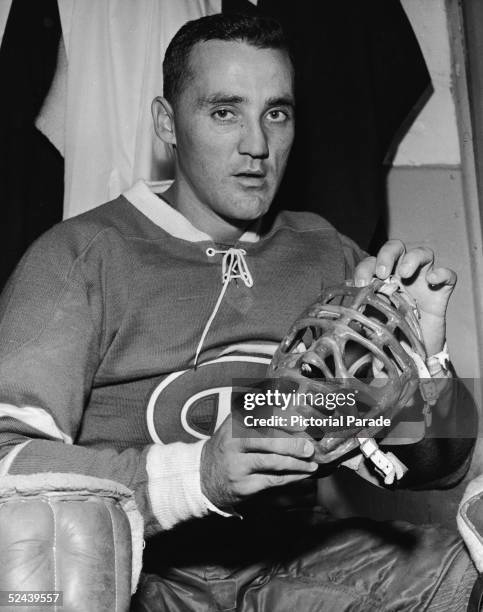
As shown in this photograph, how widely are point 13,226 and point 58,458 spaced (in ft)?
2.24

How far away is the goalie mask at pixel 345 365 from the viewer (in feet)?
2.83

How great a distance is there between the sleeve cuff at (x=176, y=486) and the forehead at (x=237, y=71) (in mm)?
559

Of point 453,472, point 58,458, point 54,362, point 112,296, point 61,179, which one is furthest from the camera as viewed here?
point 61,179

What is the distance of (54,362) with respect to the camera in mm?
1006

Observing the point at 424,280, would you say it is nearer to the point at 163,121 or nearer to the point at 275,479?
the point at 275,479

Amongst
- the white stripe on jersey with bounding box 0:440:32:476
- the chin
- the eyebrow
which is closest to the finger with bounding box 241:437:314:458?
the white stripe on jersey with bounding box 0:440:32:476

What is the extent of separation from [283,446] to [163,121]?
0.70 m

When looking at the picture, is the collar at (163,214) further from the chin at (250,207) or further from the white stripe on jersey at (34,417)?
the white stripe on jersey at (34,417)

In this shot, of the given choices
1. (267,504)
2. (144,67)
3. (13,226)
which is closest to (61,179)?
(13,226)

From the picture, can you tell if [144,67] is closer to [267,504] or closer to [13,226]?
[13,226]

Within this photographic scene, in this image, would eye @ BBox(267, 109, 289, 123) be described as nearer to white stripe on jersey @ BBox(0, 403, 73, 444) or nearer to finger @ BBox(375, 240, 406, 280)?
finger @ BBox(375, 240, 406, 280)

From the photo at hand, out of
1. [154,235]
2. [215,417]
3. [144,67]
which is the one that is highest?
[144,67]

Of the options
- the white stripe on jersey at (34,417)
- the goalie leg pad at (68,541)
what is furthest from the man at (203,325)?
the goalie leg pad at (68,541)

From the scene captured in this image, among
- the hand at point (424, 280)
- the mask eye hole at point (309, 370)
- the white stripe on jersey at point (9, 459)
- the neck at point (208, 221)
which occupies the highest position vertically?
the neck at point (208, 221)
